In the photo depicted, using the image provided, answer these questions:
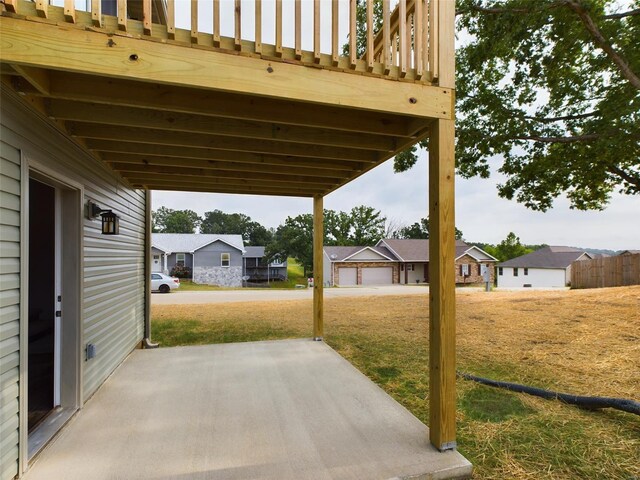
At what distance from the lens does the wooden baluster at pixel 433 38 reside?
2432mm

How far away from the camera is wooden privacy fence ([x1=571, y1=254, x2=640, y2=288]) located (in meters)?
13.7

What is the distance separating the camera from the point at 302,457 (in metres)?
2.35

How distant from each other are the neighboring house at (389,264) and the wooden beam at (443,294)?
23922 millimetres

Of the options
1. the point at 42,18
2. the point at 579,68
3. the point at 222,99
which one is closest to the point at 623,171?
the point at 579,68

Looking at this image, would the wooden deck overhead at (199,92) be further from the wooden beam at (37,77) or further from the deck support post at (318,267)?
the deck support post at (318,267)

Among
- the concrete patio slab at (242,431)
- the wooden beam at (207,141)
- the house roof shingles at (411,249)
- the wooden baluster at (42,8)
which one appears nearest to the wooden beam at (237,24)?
the wooden baluster at (42,8)

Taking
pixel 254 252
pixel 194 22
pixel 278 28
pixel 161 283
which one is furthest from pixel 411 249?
pixel 194 22

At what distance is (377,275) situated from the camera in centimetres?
2781

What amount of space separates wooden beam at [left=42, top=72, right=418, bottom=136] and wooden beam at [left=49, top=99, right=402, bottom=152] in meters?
0.30

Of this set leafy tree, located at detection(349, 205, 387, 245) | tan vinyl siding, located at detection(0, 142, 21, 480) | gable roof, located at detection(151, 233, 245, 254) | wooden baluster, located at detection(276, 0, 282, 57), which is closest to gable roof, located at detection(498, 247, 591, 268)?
leafy tree, located at detection(349, 205, 387, 245)

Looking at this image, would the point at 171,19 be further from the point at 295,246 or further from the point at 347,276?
the point at 295,246

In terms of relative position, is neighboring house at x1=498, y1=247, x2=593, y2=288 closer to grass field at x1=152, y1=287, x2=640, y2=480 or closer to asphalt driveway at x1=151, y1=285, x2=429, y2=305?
asphalt driveway at x1=151, y1=285, x2=429, y2=305

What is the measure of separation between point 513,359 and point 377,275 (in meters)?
23.2

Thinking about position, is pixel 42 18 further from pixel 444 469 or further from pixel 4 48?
pixel 444 469
